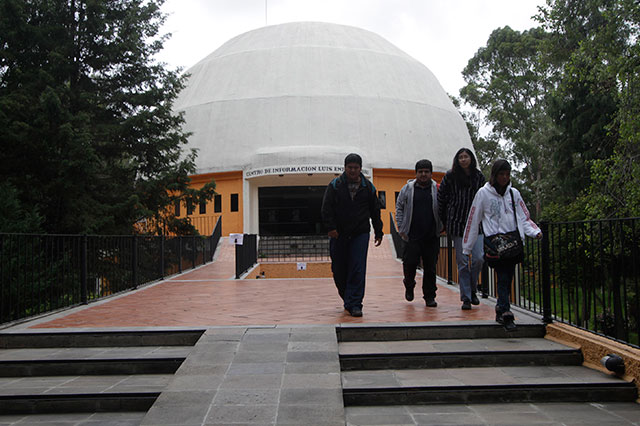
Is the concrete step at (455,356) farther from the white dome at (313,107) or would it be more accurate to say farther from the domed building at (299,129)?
the white dome at (313,107)

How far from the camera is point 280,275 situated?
1830cm

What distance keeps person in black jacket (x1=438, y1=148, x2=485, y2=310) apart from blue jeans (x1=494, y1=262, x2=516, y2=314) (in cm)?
90

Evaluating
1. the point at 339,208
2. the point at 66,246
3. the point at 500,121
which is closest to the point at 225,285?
the point at 66,246

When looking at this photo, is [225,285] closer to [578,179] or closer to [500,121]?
[578,179]

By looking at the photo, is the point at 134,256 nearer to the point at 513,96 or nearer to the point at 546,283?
the point at 546,283

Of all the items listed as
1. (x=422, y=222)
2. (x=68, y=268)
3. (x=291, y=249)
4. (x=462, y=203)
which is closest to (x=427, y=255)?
(x=422, y=222)

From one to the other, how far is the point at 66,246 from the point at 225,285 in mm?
3717

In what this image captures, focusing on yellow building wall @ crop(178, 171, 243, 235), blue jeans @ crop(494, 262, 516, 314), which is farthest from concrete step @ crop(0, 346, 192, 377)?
yellow building wall @ crop(178, 171, 243, 235)

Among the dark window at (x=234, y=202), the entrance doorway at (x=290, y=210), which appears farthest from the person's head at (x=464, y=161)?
the dark window at (x=234, y=202)

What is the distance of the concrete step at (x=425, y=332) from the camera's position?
196 inches

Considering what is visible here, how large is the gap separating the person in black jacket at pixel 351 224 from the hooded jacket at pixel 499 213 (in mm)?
1190

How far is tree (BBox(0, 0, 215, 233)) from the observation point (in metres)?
14.3

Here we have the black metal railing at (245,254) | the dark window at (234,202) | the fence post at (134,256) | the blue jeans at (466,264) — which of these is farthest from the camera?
the dark window at (234,202)

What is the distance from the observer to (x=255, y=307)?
6.91m
